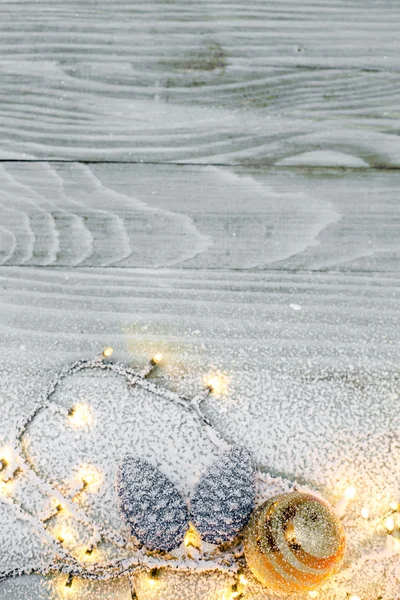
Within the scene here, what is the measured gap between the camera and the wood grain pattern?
2.88 ft

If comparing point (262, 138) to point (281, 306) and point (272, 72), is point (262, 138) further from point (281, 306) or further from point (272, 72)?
point (281, 306)

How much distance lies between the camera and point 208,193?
873mm

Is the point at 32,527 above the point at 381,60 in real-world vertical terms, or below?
below

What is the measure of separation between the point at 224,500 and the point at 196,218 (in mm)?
456

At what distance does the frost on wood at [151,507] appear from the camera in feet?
2.38

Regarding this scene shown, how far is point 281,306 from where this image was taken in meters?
0.86

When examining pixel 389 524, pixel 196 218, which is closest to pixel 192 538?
pixel 389 524

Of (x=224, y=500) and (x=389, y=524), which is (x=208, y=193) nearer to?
(x=224, y=500)

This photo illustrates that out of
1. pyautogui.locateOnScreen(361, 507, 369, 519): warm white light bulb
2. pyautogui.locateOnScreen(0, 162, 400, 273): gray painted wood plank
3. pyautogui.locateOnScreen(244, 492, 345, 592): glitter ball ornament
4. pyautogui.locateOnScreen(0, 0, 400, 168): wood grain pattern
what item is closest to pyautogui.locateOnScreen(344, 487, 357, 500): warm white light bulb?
pyautogui.locateOnScreen(361, 507, 369, 519): warm white light bulb

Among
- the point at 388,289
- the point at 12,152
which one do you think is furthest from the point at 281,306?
the point at 12,152

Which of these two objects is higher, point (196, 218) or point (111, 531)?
point (196, 218)

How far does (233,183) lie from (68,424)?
493 millimetres

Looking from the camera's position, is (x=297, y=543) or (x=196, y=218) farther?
(x=196, y=218)

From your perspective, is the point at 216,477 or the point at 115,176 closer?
the point at 216,477
